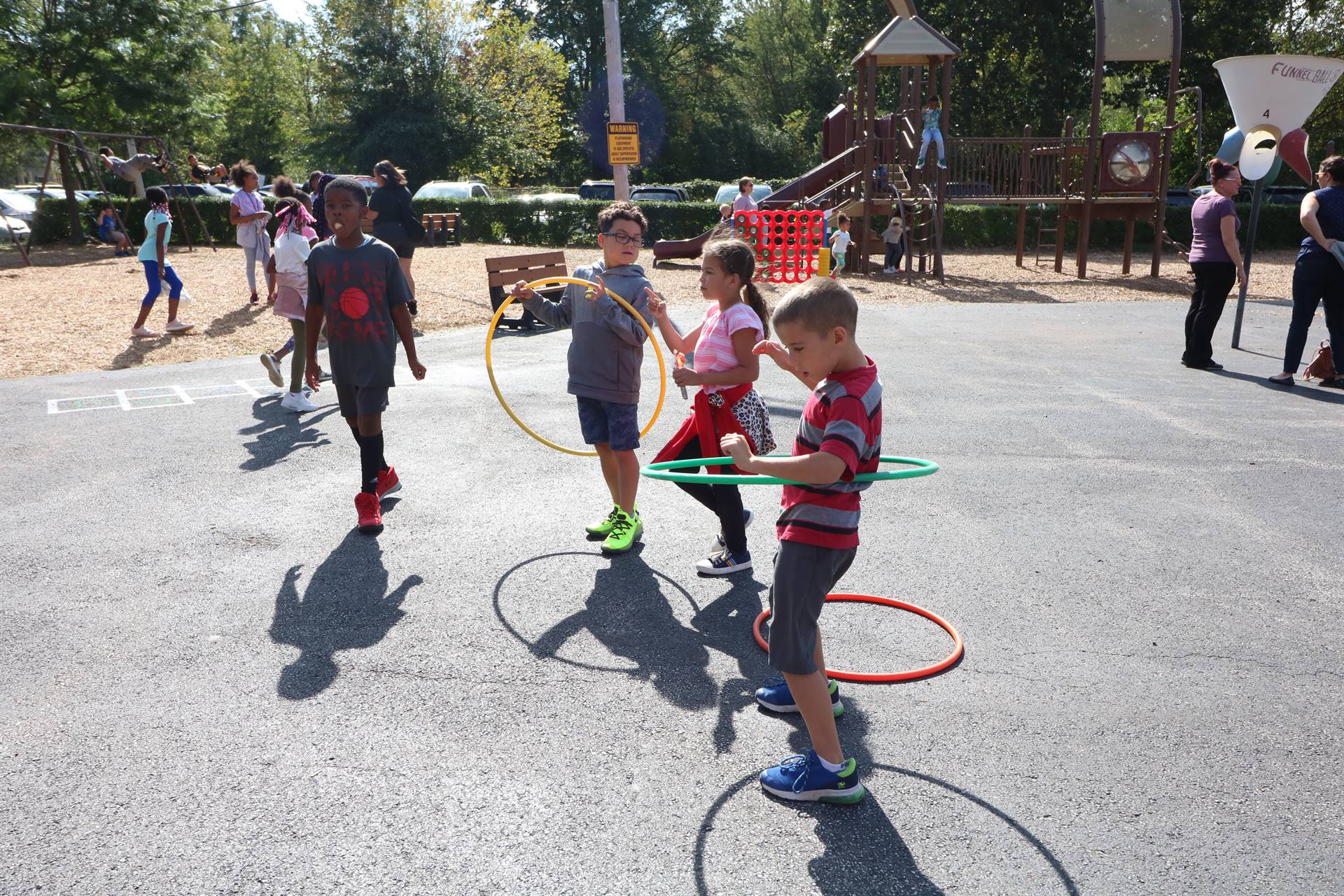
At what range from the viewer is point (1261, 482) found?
267 inches

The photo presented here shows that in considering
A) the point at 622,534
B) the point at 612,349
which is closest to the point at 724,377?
the point at 612,349

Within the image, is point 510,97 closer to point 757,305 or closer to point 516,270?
point 516,270

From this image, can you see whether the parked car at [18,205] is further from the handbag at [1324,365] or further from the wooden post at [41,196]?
the handbag at [1324,365]

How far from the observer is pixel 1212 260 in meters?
10.4

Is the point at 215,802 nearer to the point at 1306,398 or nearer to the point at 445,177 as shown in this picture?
the point at 1306,398

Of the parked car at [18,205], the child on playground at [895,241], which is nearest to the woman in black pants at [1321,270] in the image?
the child on playground at [895,241]

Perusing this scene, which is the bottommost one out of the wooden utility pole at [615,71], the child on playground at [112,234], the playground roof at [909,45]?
the child on playground at [112,234]

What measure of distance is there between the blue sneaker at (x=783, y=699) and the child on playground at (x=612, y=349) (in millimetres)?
1737

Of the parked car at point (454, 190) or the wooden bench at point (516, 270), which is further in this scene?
the parked car at point (454, 190)

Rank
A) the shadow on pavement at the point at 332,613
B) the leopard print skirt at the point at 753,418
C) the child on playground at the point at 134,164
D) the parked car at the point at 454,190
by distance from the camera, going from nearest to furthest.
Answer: the shadow on pavement at the point at 332,613 → the leopard print skirt at the point at 753,418 → the child on playground at the point at 134,164 → the parked car at the point at 454,190

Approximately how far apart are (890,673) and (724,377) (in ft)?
4.89

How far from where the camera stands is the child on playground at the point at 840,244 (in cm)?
1980

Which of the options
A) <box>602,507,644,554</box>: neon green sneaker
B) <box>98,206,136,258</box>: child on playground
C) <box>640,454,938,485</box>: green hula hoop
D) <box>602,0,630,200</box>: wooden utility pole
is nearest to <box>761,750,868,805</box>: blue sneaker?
<box>640,454,938,485</box>: green hula hoop

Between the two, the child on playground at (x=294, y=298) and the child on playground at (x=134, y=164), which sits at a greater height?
the child on playground at (x=134, y=164)
